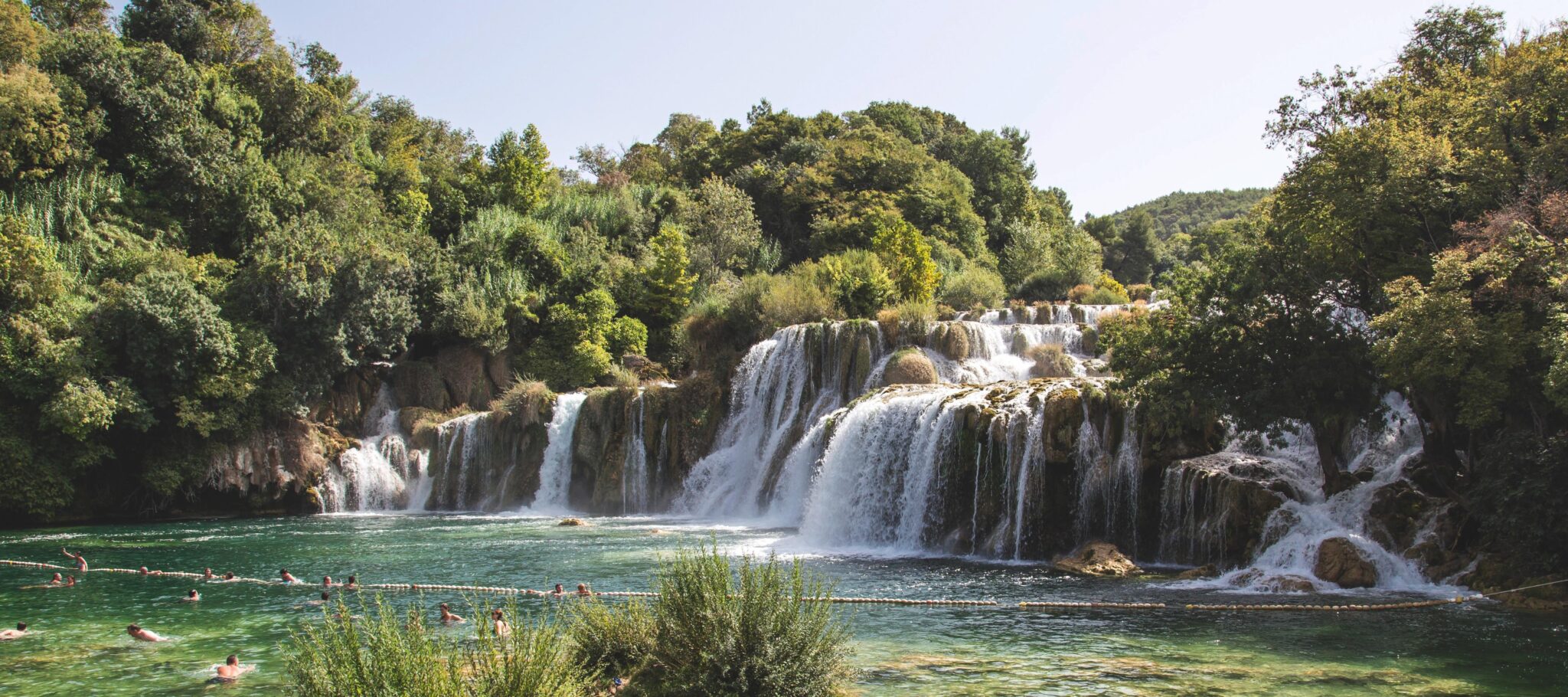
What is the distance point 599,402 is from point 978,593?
64.4 ft

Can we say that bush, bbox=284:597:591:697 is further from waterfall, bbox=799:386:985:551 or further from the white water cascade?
waterfall, bbox=799:386:985:551

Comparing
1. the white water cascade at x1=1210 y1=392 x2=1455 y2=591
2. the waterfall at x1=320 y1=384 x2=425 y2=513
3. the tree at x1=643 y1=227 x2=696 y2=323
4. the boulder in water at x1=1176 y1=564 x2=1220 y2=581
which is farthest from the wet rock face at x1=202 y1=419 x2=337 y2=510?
the white water cascade at x1=1210 y1=392 x2=1455 y2=591

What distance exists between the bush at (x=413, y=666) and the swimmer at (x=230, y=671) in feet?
13.4

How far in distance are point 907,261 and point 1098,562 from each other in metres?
23.6

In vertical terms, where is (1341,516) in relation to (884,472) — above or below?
below

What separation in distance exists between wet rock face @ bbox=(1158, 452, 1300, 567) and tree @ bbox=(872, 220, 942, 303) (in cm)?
2046

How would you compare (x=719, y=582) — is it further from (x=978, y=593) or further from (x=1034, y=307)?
(x=1034, y=307)

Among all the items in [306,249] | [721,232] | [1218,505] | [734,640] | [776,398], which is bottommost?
[734,640]

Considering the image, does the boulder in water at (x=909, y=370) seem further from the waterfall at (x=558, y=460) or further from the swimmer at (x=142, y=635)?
the swimmer at (x=142, y=635)

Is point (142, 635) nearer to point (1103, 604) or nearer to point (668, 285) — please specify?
point (1103, 604)

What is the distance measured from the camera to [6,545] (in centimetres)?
2408

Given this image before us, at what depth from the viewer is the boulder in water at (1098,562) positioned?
17281mm

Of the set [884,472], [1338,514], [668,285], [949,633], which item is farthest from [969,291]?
[949,633]

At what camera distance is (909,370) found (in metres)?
28.2
